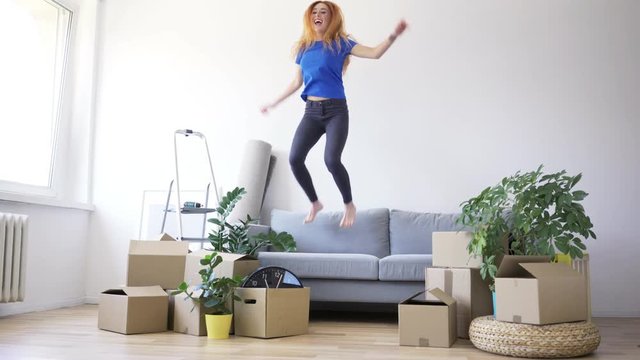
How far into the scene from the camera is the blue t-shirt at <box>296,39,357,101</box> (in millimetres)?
3811

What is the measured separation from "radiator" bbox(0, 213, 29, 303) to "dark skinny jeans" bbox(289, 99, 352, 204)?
173cm

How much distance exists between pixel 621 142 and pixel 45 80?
4169 millimetres

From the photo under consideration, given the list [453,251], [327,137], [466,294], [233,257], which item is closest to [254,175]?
[327,137]

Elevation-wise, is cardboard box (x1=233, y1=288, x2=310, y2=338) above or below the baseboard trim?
above

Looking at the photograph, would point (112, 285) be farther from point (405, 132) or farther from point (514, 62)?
point (514, 62)

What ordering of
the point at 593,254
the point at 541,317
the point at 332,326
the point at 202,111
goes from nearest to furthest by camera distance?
the point at 541,317, the point at 332,326, the point at 593,254, the point at 202,111

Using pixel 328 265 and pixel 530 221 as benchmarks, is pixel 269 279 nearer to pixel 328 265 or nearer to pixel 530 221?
pixel 328 265

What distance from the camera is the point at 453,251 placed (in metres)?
2.96

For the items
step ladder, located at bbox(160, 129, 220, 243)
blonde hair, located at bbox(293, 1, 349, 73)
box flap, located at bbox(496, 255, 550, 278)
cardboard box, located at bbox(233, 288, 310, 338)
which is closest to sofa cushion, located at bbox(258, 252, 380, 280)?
cardboard box, located at bbox(233, 288, 310, 338)

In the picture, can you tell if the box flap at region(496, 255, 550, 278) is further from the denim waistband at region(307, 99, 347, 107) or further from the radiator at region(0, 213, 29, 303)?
the radiator at region(0, 213, 29, 303)

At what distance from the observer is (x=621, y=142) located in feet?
13.1

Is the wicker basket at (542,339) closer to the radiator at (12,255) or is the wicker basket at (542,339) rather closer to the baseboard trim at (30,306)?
the radiator at (12,255)

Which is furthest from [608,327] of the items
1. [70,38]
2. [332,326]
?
[70,38]

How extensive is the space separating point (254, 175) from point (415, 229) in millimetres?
1187
